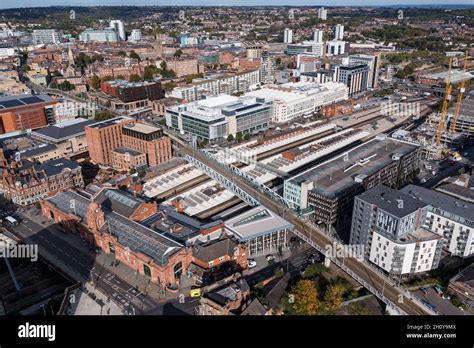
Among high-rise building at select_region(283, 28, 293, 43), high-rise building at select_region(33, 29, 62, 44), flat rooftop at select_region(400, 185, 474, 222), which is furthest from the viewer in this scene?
high-rise building at select_region(283, 28, 293, 43)

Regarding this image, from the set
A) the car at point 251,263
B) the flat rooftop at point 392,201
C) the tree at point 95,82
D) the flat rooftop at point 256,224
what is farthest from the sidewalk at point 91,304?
the tree at point 95,82

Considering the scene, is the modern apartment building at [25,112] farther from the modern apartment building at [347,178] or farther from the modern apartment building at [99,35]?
the modern apartment building at [99,35]

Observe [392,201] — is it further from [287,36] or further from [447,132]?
[287,36]

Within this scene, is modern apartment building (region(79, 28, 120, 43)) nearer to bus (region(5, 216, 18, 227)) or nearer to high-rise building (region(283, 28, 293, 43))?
high-rise building (region(283, 28, 293, 43))

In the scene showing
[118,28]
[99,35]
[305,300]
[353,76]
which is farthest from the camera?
[118,28]

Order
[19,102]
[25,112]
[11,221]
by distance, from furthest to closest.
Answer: [19,102] < [25,112] < [11,221]

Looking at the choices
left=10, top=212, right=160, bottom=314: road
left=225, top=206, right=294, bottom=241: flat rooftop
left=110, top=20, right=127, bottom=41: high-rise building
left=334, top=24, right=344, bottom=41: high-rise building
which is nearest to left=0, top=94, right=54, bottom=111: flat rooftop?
left=10, top=212, right=160, bottom=314: road

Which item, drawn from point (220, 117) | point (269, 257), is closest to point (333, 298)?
point (269, 257)

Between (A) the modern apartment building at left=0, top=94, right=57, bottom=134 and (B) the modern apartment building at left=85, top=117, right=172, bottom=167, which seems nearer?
(B) the modern apartment building at left=85, top=117, right=172, bottom=167
